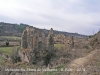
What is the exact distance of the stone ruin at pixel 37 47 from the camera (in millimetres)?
23669

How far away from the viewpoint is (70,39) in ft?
113

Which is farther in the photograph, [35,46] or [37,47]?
[35,46]

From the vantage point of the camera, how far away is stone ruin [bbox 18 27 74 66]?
77.7 ft

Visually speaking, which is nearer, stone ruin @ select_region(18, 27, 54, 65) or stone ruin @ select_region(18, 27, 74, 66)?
stone ruin @ select_region(18, 27, 74, 66)

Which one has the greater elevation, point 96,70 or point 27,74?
point 96,70

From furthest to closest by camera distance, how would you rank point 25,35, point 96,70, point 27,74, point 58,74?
point 25,35
point 27,74
point 58,74
point 96,70

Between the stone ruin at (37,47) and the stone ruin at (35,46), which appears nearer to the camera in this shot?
the stone ruin at (37,47)

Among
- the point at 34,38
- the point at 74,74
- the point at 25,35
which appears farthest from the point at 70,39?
the point at 74,74

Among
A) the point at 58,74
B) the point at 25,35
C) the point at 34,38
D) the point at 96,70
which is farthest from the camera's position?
the point at 25,35

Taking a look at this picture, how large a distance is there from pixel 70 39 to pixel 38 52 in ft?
37.1

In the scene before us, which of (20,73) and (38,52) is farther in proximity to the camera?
(38,52)

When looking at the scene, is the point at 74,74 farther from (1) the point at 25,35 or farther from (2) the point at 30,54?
(1) the point at 25,35

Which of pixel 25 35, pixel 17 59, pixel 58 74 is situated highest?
pixel 25 35

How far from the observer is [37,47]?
2805 cm
